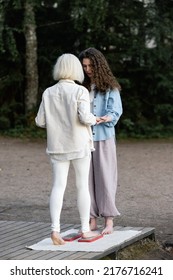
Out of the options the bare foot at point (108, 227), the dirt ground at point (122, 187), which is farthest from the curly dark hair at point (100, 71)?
the dirt ground at point (122, 187)

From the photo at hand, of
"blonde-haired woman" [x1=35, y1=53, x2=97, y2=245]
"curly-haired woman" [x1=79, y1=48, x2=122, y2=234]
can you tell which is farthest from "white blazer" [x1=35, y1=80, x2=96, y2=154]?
"curly-haired woman" [x1=79, y1=48, x2=122, y2=234]

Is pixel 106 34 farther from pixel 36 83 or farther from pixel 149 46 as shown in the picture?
pixel 36 83

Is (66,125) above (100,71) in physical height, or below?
below

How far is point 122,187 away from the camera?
408 inches

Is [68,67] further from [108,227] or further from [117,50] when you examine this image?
[117,50]

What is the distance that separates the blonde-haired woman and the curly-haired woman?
37cm

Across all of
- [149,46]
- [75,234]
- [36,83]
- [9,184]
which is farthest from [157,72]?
[75,234]

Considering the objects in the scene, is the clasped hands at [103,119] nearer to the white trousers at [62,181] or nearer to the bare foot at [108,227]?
the white trousers at [62,181]

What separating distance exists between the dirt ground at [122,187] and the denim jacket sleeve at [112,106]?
142 centimetres

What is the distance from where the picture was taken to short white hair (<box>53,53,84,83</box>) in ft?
19.1

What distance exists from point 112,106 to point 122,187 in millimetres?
4261

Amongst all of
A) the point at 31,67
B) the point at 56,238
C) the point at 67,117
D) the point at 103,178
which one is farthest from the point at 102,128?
the point at 31,67

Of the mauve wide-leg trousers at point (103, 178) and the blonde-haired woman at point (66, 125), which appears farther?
the mauve wide-leg trousers at point (103, 178)

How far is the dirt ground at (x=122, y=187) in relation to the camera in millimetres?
8148
